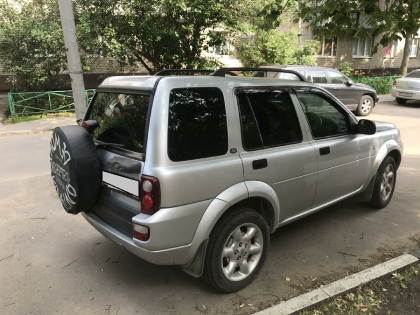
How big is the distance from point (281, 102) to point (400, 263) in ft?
6.13

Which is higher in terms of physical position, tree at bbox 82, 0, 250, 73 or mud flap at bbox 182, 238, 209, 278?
tree at bbox 82, 0, 250, 73

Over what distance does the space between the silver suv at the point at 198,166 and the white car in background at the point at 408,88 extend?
13.4 meters

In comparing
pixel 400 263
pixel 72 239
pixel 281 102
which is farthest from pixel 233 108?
pixel 72 239

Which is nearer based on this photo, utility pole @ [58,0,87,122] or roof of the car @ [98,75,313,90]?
roof of the car @ [98,75,313,90]

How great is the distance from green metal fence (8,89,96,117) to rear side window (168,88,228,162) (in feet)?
33.4

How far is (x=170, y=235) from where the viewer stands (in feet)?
7.87

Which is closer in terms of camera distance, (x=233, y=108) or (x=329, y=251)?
(x=233, y=108)

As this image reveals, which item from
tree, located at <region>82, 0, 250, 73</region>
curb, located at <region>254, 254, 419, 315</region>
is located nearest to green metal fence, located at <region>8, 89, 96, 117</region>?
tree, located at <region>82, 0, 250, 73</region>

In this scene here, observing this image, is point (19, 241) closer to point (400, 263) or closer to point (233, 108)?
point (233, 108)

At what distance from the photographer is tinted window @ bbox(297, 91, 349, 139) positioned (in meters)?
3.40

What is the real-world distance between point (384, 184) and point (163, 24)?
896 cm

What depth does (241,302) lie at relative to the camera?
2775mm

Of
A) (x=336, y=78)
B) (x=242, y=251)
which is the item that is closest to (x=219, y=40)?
(x=336, y=78)

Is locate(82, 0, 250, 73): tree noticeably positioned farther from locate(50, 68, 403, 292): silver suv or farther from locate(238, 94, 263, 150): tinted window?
locate(238, 94, 263, 150): tinted window
